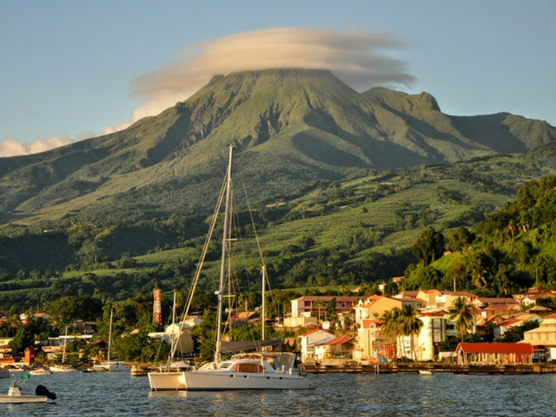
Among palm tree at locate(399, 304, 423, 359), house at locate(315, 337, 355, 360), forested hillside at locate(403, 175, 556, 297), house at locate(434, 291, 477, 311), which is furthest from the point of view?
forested hillside at locate(403, 175, 556, 297)

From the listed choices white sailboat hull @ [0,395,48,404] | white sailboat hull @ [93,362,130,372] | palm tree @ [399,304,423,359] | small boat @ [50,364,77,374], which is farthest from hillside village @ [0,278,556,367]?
white sailboat hull @ [0,395,48,404]

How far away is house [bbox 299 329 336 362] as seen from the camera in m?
162

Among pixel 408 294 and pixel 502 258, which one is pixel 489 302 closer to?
pixel 408 294

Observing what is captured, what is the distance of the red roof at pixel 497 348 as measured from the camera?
12594 centimetres

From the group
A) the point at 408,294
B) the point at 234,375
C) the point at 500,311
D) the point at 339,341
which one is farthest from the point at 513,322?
the point at 234,375

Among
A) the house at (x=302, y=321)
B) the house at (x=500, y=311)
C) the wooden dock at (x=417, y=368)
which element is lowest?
the wooden dock at (x=417, y=368)

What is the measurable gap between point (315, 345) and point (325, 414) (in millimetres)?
91058

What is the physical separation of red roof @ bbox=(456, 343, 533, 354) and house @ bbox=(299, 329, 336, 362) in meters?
38.5

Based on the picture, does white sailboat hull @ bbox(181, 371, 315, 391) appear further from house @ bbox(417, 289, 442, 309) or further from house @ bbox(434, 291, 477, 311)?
house @ bbox(417, 289, 442, 309)

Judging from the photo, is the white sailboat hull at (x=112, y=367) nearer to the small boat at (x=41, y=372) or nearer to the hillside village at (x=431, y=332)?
the small boat at (x=41, y=372)

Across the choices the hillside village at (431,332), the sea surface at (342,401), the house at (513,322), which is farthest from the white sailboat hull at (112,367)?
the sea surface at (342,401)

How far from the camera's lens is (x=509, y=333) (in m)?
137

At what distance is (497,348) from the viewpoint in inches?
4963

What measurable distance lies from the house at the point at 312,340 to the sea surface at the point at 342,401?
58.4m
